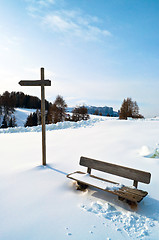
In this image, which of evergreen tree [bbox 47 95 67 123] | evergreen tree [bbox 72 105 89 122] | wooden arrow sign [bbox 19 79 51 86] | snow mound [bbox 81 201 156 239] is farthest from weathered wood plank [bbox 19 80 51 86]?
evergreen tree [bbox 72 105 89 122]

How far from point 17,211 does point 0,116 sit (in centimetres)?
4850

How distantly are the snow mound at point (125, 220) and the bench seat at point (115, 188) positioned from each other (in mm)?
305

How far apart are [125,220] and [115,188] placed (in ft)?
2.51

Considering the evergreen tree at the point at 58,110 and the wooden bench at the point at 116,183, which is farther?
the evergreen tree at the point at 58,110

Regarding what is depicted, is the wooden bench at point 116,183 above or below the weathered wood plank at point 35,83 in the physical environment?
below

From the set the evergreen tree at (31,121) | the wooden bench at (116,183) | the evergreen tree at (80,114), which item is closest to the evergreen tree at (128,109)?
the evergreen tree at (80,114)

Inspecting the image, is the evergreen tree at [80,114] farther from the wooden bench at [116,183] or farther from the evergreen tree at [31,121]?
the wooden bench at [116,183]

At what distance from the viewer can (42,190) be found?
411 cm

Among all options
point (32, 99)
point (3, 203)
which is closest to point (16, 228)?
point (3, 203)

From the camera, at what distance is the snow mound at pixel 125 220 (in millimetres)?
2768

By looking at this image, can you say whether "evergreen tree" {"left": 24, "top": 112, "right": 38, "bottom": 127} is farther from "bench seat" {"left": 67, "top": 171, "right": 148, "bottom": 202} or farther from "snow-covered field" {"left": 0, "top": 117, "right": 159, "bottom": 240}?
"bench seat" {"left": 67, "top": 171, "right": 148, "bottom": 202}

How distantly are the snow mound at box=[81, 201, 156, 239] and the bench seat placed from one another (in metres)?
0.31

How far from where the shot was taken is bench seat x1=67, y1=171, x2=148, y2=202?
3345 millimetres

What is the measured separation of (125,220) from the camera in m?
3.02
